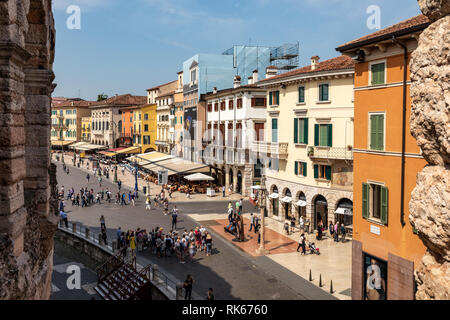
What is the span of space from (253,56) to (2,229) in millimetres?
49848

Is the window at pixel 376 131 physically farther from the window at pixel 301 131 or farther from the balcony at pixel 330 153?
the window at pixel 301 131

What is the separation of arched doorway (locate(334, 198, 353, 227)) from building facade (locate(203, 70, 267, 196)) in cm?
1316

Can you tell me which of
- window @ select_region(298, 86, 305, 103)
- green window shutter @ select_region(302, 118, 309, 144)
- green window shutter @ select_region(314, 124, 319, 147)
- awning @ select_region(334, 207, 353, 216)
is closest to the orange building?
awning @ select_region(334, 207, 353, 216)

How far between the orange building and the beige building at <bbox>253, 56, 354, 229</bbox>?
31.1 feet

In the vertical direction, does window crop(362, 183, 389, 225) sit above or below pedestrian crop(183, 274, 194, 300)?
above

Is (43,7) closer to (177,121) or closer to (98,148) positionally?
(177,121)

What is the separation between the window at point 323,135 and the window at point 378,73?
10.8 metres

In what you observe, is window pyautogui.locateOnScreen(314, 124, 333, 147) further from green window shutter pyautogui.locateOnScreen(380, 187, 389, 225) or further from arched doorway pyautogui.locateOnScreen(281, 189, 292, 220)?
green window shutter pyautogui.locateOnScreen(380, 187, 389, 225)

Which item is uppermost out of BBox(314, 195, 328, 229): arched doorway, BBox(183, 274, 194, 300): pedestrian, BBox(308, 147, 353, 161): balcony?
BBox(308, 147, 353, 161): balcony

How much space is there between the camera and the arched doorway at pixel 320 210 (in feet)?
93.7

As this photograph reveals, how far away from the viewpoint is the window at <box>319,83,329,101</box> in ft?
92.3

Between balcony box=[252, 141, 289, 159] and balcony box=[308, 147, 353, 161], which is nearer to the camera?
balcony box=[308, 147, 353, 161]

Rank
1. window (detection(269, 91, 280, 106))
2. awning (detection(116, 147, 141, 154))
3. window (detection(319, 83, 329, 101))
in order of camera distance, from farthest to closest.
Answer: awning (detection(116, 147, 141, 154)) < window (detection(269, 91, 280, 106)) < window (detection(319, 83, 329, 101))

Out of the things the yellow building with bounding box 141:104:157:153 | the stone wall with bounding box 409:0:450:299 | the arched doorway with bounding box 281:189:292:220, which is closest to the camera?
the stone wall with bounding box 409:0:450:299
